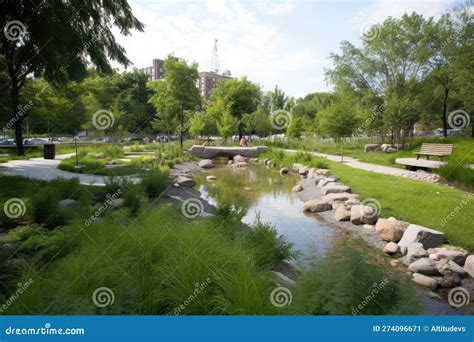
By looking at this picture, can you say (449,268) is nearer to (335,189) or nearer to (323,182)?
(335,189)

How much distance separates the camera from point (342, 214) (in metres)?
8.15

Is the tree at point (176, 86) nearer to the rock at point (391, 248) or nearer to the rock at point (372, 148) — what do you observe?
the rock at point (372, 148)

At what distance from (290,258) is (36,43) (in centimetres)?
727

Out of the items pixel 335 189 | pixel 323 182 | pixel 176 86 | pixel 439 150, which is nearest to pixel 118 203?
pixel 335 189

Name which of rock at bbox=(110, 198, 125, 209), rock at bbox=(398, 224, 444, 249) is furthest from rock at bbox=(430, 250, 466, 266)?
rock at bbox=(110, 198, 125, 209)

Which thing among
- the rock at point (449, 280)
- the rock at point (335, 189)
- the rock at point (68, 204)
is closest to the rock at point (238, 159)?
the rock at point (335, 189)

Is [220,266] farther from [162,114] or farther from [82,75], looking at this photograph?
[162,114]

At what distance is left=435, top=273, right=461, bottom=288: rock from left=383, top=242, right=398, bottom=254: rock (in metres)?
1.15

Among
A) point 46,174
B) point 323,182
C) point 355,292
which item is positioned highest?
point 46,174

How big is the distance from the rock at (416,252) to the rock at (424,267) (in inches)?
10.0

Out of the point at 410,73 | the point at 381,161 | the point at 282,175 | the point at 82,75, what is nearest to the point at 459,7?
the point at 410,73

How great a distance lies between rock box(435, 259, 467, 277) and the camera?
16.3 ft

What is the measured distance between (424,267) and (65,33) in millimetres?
8141

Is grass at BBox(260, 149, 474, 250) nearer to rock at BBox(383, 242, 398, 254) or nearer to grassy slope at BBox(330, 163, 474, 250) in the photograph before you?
grassy slope at BBox(330, 163, 474, 250)
